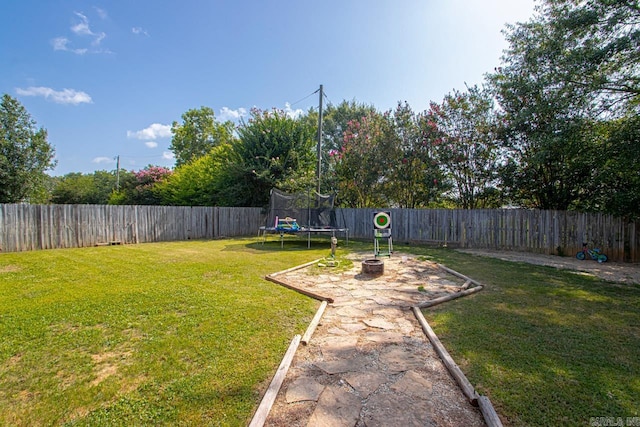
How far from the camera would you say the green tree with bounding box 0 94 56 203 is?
1133 cm

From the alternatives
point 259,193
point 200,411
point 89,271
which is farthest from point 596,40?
point 259,193

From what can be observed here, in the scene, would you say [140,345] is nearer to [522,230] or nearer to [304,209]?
[304,209]

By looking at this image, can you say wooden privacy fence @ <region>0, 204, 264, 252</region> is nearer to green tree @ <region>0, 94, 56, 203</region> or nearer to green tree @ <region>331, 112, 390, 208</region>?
green tree @ <region>331, 112, 390, 208</region>

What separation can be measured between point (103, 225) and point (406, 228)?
10.3 m

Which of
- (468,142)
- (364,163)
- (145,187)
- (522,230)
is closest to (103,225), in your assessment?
(364,163)

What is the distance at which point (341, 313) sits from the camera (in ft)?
10.7

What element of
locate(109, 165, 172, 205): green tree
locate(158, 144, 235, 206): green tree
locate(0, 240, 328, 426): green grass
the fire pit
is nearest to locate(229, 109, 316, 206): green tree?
locate(158, 144, 235, 206): green tree

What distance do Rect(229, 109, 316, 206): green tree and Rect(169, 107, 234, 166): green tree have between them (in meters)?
12.3

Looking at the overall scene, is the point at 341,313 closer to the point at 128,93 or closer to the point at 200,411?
the point at 200,411

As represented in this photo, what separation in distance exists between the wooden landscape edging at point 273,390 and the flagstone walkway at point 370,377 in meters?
0.04

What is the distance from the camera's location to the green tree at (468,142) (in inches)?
392

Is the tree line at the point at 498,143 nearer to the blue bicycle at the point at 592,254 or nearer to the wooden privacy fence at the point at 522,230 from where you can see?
the wooden privacy fence at the point at 522,230

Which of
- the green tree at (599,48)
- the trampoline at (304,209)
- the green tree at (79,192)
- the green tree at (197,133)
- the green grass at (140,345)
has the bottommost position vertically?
the green grass at (140,345)

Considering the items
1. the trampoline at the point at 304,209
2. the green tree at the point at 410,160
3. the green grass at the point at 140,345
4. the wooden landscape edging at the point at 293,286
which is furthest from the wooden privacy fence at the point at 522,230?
the green grass at the point at 140,345
